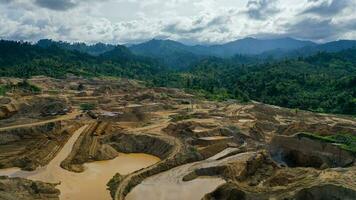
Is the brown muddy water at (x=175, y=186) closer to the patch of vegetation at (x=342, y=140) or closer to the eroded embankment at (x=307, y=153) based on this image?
the eroded embankment at (x=307, y=153)

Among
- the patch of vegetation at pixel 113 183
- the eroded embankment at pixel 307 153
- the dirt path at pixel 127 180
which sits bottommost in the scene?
the patch of vegetation at pixel 113 183

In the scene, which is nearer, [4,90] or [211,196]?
[211,196]

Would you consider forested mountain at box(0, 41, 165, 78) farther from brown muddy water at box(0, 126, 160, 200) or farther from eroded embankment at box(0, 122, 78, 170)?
brown muddy water at box(0, 126, 160, 200)

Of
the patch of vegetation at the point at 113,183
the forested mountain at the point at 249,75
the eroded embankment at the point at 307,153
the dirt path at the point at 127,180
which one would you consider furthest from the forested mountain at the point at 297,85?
the patch of vegetation at the point at 113,183

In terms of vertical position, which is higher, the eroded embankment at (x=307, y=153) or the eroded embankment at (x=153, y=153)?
the eroded embankment at (x=307, y=153)

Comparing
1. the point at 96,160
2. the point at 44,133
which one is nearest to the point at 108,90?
the point at 44,133

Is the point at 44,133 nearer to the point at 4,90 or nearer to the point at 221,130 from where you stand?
the point at 221,130

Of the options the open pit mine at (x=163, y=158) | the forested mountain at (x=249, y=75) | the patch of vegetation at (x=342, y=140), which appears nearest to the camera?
the open pit mine at (x=163, y=158)
